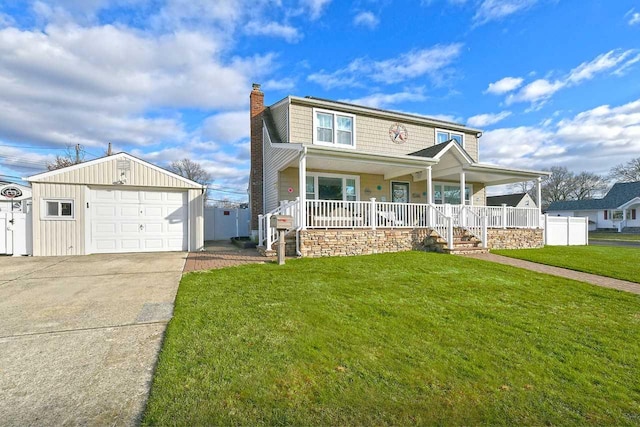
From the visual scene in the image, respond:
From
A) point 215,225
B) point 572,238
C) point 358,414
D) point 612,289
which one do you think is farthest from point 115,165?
point 572,238

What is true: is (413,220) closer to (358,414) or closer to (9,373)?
(358,414)

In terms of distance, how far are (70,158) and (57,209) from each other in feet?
70.8

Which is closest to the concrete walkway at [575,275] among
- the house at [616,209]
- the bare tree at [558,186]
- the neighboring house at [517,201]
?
the neighboring house at [517,201]

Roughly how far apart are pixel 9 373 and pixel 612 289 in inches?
345

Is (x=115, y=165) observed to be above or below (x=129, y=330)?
above

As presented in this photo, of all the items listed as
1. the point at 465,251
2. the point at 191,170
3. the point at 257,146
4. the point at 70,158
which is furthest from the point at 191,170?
the point at 465,251

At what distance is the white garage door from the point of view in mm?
10219

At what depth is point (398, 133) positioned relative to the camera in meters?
13.7

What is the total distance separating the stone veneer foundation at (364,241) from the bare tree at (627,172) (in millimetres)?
50470

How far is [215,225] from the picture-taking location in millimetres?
16547

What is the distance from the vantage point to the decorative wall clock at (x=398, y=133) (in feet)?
44.5

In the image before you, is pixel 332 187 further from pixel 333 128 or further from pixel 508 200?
pixel 508 200

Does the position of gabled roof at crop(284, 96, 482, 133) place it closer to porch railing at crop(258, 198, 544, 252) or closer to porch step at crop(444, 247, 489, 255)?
porch railing at crop(258, 198, 544, 252)

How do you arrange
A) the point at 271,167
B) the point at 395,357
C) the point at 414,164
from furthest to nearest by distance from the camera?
the point at 271,167, the point at 414,164, the point at 395,357
